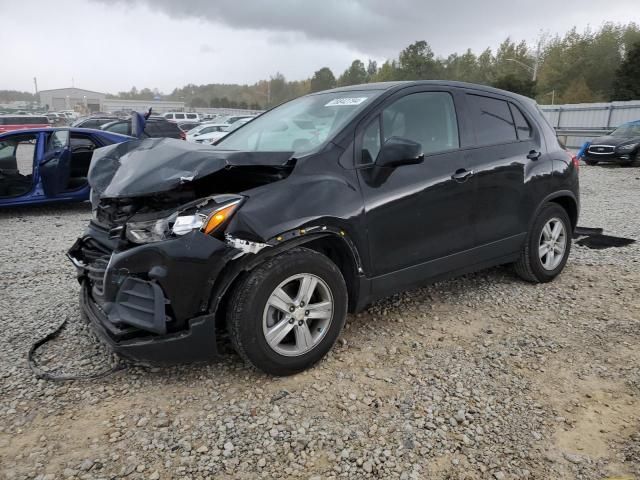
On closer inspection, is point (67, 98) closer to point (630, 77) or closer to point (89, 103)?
point (89, 103)

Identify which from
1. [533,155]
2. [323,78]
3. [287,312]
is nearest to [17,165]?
[287,312]

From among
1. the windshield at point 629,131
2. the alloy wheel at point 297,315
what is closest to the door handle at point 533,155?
the alloy wheel at point 297,315

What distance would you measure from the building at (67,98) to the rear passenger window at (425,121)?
105 metres

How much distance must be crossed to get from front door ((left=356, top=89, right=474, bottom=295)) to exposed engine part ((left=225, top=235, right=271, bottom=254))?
0.79m

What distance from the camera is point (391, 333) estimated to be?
3.49m

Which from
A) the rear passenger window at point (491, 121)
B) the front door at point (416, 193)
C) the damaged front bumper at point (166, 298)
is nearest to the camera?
the damaged front bumper at point (166, 298)

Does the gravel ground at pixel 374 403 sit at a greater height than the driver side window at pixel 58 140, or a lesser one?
lesser

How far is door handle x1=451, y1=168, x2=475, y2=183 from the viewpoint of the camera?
3.50 metres

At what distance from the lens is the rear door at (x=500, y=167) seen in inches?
147

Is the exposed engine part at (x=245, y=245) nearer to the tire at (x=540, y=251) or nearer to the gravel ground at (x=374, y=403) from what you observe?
the gravel ground at (x=374, y=403)

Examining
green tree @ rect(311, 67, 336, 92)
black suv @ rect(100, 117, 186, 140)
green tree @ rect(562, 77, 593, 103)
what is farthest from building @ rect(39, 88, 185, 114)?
black suv @ rect(100, 117, 186, 140)

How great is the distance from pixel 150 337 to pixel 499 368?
2.14 m

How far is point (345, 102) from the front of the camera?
3475mm

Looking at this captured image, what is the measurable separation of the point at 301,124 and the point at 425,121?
3.04ft
